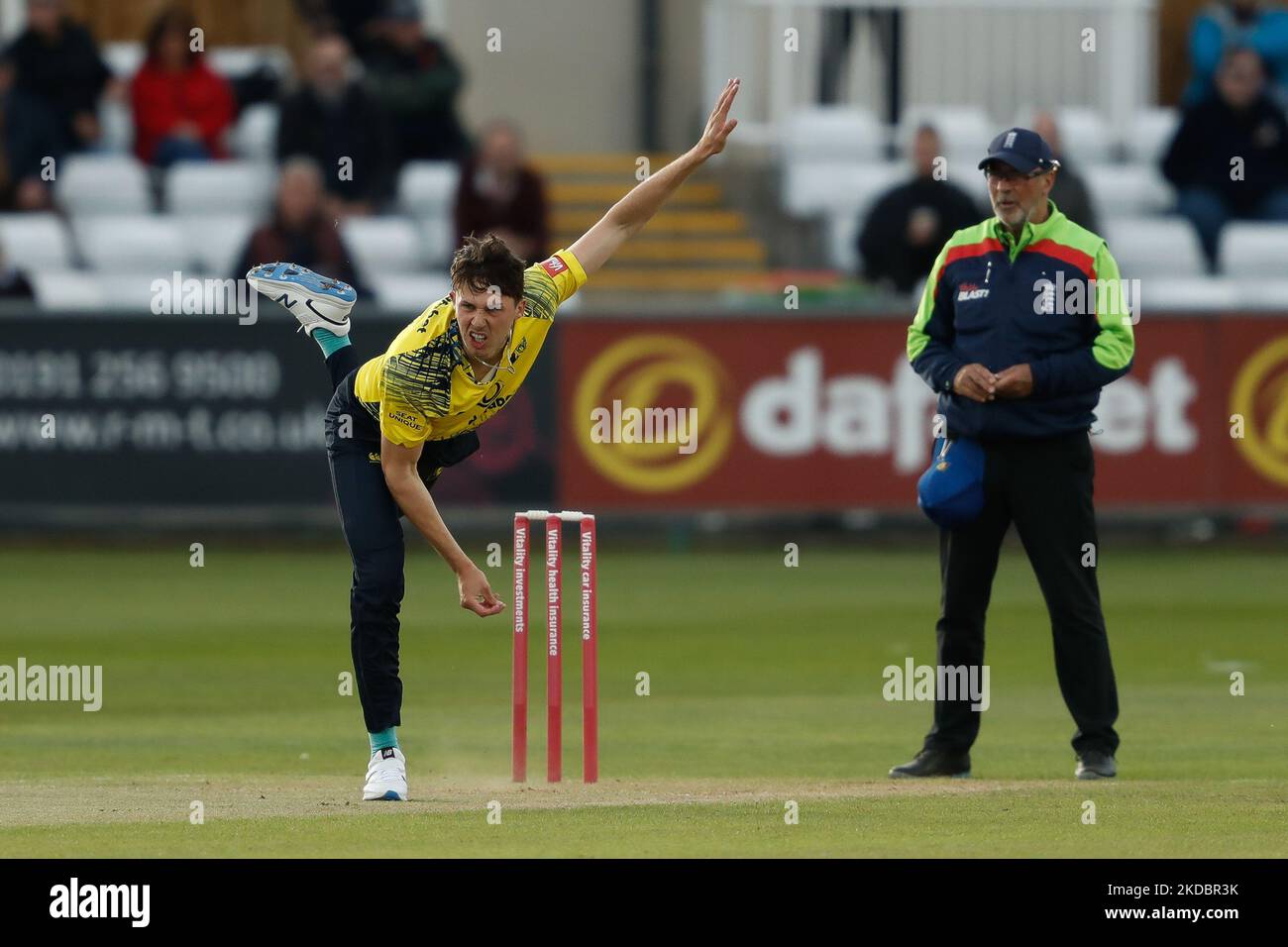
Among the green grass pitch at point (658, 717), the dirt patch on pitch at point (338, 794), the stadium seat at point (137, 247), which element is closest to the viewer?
the green grass pitch at point (658, 717)

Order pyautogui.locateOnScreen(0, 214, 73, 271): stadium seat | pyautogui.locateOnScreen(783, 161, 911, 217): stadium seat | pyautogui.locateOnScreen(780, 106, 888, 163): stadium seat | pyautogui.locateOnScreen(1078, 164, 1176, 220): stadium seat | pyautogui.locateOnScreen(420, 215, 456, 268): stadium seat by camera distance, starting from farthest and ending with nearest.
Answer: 1. pyautogui.locateOnScreen(1078, 164, 1176, 220): stadium seat
2. pyautogui.locateOnScreen(780, 106, 888, 163): stadium seat
3. pyautogui.locateOnScreen(783, 161, 911, 217): stadium seat
4. pyautogui.locateOnScreen(420, 215, 456, 268): stadium seat
5. pyautogui.locateOnScreen(0, 214, 73, 271): stadium seat

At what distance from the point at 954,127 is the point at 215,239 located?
682 cm

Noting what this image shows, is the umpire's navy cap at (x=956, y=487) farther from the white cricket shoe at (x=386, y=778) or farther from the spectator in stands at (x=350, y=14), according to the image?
the spectator in stands at (x=350, y=14)

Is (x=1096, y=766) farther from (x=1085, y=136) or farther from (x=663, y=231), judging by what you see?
(x=1085, y=136)

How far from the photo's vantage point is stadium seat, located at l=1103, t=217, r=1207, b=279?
2244cm

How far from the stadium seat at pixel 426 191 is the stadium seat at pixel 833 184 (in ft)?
9.98

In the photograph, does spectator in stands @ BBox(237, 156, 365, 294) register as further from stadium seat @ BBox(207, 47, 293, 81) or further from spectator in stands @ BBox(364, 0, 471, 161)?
stadium seat @ BBox(207, 47, 293, 81)

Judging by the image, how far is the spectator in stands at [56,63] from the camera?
72.1ft

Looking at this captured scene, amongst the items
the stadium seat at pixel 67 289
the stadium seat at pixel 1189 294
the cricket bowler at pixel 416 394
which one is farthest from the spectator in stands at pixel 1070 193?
the cricket bowler at pixel 416 394

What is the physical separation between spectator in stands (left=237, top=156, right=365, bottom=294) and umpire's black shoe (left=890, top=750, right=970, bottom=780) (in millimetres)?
10221

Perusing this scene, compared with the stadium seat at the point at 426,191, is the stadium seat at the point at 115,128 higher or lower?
higher

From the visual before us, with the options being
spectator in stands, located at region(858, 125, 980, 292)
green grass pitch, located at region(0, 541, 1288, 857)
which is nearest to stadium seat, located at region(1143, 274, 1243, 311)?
spectator in stands, located at region(858, 125, 980, 292)

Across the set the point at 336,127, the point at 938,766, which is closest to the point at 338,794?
→ the point at 938,766
